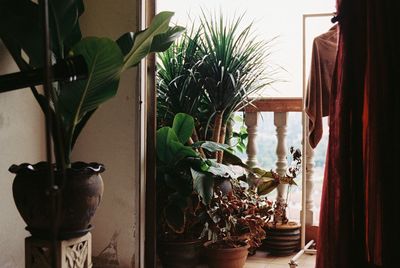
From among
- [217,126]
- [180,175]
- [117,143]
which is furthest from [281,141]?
Answer: [117,143]

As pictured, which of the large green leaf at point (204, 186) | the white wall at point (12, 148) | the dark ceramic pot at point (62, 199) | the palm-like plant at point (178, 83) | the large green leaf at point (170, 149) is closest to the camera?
the dark ceramic pot at point (62, 199)

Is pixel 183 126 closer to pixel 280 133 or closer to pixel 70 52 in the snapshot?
pixel 280 133

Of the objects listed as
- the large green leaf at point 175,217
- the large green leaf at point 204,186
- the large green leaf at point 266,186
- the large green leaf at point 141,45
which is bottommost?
the large green leaf at point 175,217

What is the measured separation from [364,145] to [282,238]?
133 cm

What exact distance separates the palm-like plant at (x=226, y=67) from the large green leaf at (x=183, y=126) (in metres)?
0.30

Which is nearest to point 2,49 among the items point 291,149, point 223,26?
point 223,26

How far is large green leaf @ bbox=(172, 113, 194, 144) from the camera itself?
2564mm

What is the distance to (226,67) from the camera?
2.84m

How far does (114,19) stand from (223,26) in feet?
2.74

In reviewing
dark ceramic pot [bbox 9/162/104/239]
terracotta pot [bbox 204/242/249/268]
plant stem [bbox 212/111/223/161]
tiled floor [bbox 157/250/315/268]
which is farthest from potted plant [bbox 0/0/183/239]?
tiled floor [bbox 157/250/315/268]

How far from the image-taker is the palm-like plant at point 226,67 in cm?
283

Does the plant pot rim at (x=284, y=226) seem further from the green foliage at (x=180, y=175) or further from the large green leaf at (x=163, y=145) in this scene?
the large green leaf at (x=163, y=145)

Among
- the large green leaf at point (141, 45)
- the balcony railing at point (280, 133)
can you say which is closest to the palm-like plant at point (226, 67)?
the balcony railing at point (280, 133)

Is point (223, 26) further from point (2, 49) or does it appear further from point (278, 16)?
point (2, 49)
